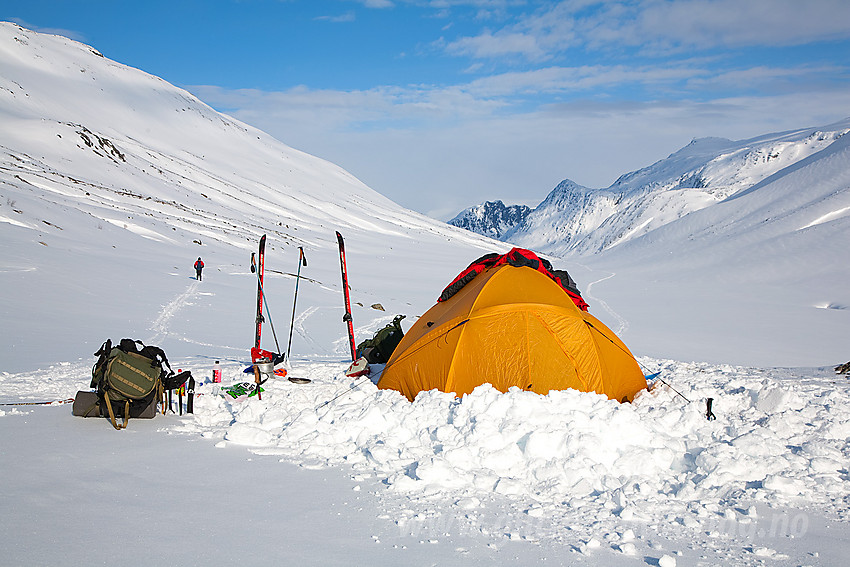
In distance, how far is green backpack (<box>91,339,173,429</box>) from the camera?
6586 mm

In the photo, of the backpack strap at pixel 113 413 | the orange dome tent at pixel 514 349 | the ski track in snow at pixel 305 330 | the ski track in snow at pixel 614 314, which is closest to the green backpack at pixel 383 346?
the orange dome tent at pixel 514 349

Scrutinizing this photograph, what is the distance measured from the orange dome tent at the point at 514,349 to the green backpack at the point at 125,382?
284 cm

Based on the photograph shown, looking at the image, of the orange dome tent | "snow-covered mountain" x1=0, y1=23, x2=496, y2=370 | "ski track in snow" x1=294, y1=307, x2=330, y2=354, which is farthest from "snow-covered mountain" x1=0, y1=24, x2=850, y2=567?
the orange dome tent

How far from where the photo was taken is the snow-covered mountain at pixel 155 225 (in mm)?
15773

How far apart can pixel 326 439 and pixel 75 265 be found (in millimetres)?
20051

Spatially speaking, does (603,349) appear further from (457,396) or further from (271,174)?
(271,174)

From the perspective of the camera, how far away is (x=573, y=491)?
→ 17.0 ft

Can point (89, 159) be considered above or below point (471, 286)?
above

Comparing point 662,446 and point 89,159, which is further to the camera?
point 89,159

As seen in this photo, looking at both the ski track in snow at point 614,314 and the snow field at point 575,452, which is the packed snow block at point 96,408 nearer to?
the snow field at point 575,452

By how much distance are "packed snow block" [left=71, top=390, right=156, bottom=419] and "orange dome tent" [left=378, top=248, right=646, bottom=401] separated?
9.40 ft

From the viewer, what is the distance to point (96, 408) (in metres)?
6.82

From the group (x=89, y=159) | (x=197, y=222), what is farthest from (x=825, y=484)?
(x=89, y=159)

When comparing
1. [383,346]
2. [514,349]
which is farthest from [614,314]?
[514,349]
